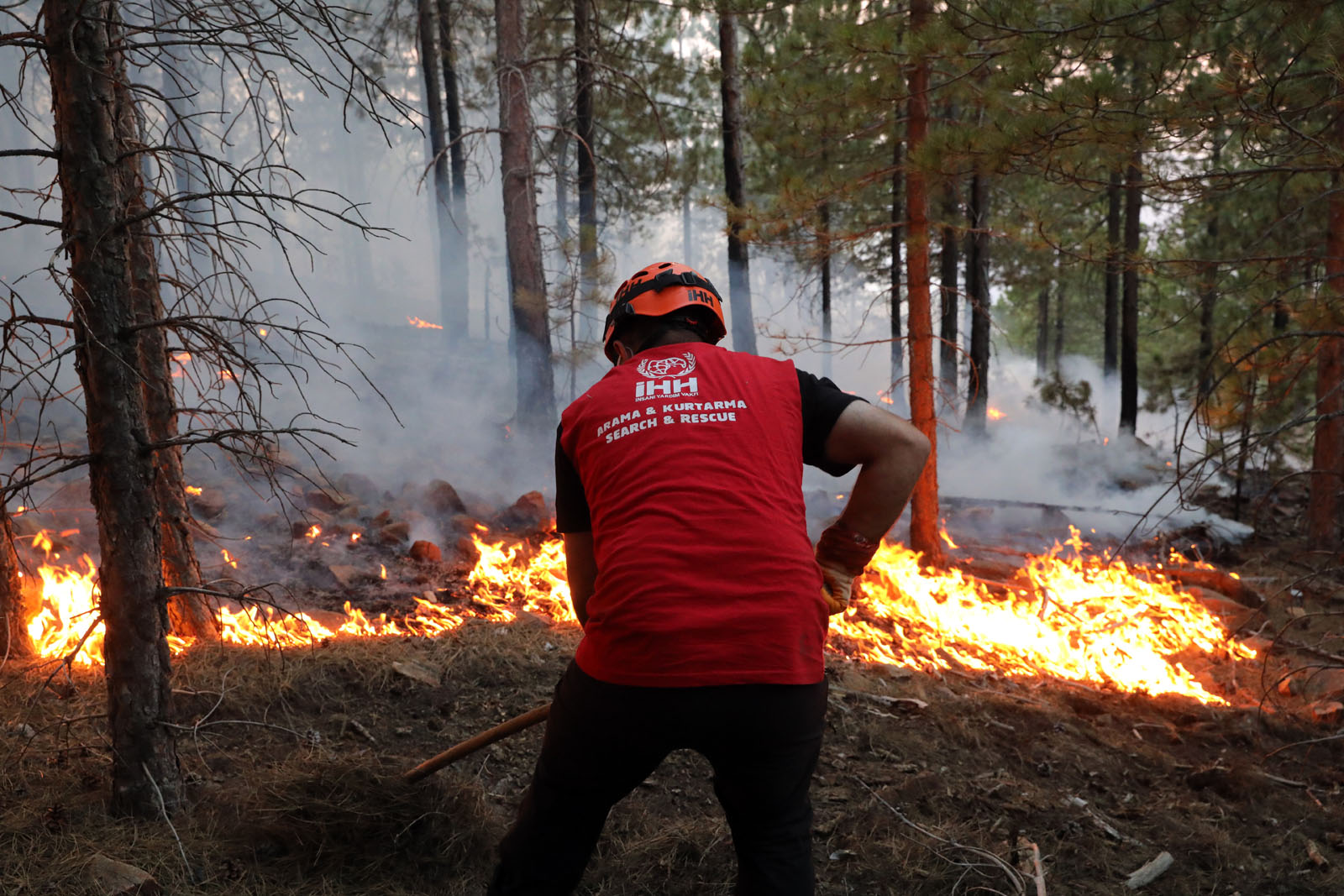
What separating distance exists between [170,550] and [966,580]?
7.03 m

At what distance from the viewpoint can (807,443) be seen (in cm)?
250

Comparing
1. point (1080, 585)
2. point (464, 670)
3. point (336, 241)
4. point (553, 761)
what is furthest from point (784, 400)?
point (336, 241)

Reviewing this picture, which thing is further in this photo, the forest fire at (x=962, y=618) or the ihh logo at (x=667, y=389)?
the forest fire at (x=962, y=618)

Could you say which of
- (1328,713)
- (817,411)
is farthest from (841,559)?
(1328,713)

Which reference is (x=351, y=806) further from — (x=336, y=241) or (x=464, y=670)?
(x=336, y=241)

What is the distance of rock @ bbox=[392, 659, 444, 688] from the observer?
4.92 metres

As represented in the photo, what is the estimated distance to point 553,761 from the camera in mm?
2225

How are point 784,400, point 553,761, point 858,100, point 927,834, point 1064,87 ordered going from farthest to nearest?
point 858,100 < point 1064,87 < point 927,834 < point 784,400 < point 553,761

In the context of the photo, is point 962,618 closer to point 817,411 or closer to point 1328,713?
point 1328,713

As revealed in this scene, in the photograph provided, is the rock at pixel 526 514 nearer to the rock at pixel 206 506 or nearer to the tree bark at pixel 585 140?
the rock at pixel 206 506

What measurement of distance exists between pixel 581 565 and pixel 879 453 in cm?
94

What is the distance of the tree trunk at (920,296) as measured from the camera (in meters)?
8.26

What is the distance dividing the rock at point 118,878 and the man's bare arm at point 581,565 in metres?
1.75

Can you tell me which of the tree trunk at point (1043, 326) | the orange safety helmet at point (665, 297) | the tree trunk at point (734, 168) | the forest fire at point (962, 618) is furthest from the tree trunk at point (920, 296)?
the tree trunk at point (1043, 326)
